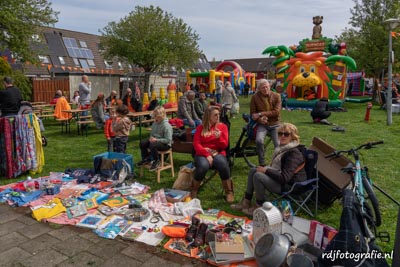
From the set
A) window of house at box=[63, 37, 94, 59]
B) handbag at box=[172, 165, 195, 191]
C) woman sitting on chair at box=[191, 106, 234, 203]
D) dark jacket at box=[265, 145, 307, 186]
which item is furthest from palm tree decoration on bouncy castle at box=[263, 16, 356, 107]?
window of house at box=[63, 37, 94, 59]

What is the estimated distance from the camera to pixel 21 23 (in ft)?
45.5

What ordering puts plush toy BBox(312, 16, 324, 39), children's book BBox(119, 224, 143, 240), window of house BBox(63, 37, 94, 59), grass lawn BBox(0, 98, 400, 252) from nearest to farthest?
children's book BBox(119, 224, 143, 240) < grass lawn BBox(0, 98, 400, 252) < plush toy BBox(312, 16, 324, 39) < window of house BBox(63, 37, 94, 59)

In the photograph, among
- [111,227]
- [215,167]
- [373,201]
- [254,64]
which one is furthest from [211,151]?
[254,64]

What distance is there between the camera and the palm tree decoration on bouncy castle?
17102 mm

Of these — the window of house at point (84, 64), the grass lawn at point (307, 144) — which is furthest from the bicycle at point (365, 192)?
the window of house at point (84, 64)

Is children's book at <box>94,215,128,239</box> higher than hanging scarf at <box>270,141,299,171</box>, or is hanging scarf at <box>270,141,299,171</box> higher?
hanging scarf at <box>270,141,299,171</box>

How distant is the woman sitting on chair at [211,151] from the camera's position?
469 cm

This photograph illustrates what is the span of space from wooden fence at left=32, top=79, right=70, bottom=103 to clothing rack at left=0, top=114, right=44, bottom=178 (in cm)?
1769

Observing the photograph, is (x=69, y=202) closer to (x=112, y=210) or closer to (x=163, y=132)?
(x=112, y=210)

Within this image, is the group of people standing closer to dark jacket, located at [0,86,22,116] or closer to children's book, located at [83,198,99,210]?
children's book, located at [83,198,99,210]

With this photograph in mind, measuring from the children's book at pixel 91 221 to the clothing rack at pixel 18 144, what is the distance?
2392mm

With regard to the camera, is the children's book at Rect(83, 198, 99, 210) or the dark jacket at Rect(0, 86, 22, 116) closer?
the children's book at Rect(83, 198, 99, 210)

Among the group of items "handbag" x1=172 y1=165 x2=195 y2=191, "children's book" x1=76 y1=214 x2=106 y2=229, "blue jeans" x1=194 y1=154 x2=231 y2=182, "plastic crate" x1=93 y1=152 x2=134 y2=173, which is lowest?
"children's book" x1=76 y1=214 x2=106 y2=229

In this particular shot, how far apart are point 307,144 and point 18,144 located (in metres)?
6.58
